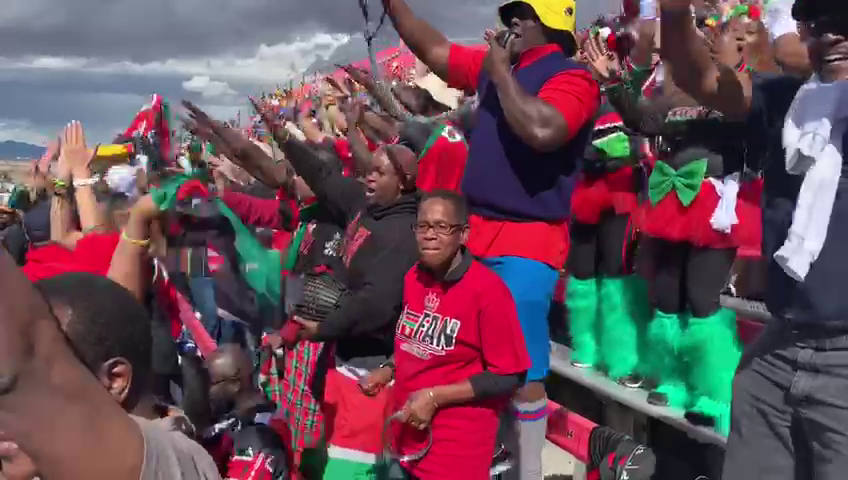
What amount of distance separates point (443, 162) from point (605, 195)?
49.0 inches

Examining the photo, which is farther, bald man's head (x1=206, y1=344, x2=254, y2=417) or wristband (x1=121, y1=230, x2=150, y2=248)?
bald man's head (x1=206, y1=344, x2=254, y2=417)

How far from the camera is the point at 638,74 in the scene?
13.2ft

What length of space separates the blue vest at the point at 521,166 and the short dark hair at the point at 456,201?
0.12 metres

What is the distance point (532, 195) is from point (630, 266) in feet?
5.99

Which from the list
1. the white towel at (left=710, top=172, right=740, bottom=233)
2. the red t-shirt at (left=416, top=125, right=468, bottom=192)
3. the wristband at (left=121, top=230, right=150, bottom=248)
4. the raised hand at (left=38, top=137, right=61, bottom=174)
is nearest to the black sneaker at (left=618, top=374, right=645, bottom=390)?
the white towel at (left=710, top=172, right=740, bottom=233)

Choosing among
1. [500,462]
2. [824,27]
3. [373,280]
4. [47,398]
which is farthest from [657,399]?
[47,398]

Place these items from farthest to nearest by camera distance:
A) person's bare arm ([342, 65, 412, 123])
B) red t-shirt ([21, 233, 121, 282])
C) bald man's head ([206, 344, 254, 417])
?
person's bare arm ([342, 65, 412, 123]) → bald man's head ([206, 344, 254, 417]) → red t-shirt ([21, 233, 121, 282])

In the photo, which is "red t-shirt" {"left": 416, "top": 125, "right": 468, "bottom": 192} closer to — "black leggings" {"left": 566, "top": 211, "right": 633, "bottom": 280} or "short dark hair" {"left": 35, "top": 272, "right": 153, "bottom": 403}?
"black leggings" {"left": 566, "top": 211, "right": 633, "bottom": 280}

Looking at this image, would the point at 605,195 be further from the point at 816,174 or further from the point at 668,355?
the point at 816,174

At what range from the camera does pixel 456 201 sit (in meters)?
2.62

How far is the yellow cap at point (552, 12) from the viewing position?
106 inches

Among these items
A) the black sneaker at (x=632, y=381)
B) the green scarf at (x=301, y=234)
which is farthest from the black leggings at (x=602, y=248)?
the green scarf at (x=301, y=234)

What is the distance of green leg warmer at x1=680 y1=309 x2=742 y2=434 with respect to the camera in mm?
3429

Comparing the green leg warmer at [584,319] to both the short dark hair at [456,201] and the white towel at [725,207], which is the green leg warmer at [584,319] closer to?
the white towel at [725,207]
